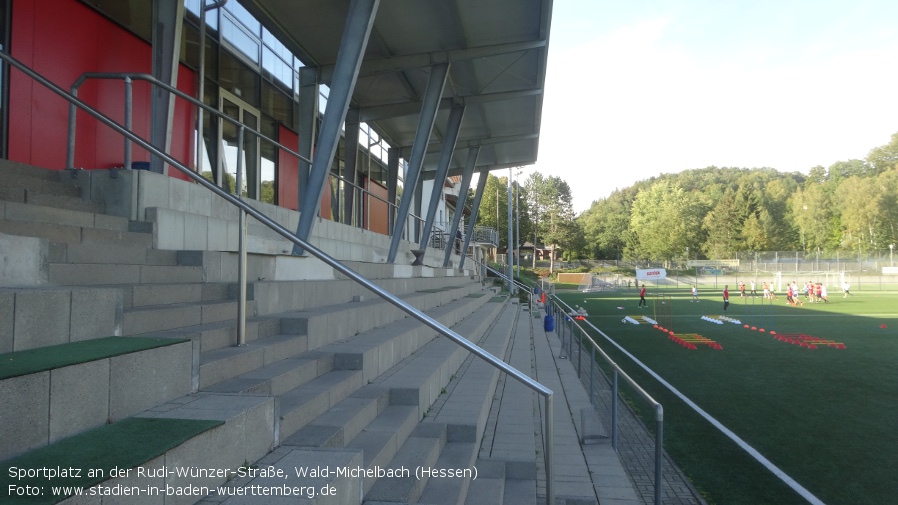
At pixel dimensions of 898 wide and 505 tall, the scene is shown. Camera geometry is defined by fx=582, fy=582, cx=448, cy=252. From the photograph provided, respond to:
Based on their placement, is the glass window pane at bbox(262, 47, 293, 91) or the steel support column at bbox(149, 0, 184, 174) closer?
the steel support column at bbox(149, 0, 184, 174)

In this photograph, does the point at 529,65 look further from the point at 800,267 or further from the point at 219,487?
the point at 800,267

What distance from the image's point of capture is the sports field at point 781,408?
6.88 metres

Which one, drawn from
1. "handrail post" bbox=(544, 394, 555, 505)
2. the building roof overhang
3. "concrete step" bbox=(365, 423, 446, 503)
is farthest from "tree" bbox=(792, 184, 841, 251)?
"handrail post" bbox=(544, 394, 555, 505)

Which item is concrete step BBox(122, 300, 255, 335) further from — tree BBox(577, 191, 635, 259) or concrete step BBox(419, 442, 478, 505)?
tree BBox(577, 191, 635, 259)

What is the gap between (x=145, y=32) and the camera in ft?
32.9


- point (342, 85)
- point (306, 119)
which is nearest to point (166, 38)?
point (342, 85)

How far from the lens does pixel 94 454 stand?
2213 mm

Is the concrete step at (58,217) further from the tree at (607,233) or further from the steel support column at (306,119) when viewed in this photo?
the tree at (607,233)

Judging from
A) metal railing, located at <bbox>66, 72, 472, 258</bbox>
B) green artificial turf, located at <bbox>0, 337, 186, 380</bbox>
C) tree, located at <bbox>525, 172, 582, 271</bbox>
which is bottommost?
green artificial turf, located at <bbox>0, 337, 186, 380</bbox>

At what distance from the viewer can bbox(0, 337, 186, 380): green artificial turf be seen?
91.0 inches

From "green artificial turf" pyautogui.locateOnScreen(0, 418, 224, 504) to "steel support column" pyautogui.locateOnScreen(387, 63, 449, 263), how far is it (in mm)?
12090

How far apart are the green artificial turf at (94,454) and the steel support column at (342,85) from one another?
6674 millimetres

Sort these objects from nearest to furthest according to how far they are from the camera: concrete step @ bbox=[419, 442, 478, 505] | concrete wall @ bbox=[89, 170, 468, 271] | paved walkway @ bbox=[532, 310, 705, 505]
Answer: concrete step @ bbox=[419, 442, 478, 505] < concrete wall @ bbox=[89, 170, 468, 271] < paved walkway @ bbox=[532, 310, 705, 505]

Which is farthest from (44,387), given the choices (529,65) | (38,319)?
(529,65)
